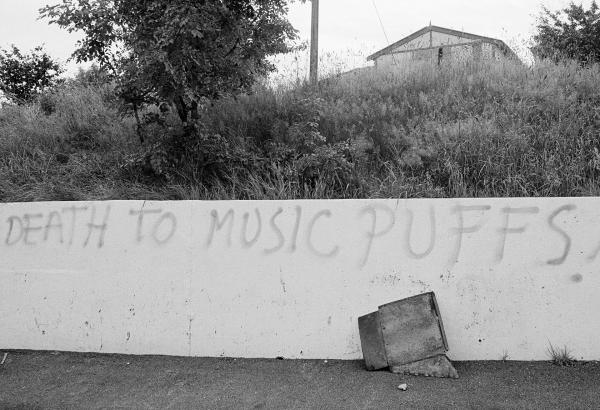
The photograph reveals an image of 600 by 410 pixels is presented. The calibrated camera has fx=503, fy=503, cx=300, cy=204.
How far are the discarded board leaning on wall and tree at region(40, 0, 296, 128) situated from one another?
11.0ft

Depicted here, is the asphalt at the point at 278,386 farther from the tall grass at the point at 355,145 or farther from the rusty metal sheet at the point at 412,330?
the tall grass at the point at 355,145

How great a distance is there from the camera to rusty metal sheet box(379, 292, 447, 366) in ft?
13.9

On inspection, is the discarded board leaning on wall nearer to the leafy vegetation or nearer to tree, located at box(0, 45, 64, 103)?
the leafy vegetation

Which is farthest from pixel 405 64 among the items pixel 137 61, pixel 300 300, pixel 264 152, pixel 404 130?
pixel 300 300

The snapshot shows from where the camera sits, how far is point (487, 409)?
142 inches

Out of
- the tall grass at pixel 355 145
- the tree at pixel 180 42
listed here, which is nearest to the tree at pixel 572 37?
the tall grass at pixel 355 145

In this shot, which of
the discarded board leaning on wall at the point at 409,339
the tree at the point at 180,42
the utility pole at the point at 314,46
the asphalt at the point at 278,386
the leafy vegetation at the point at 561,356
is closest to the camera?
the asphalt at the point at 278,386

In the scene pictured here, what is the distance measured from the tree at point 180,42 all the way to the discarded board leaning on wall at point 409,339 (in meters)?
3.34

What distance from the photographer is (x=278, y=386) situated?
13.8ft

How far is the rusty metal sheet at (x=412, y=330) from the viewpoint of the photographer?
422cm

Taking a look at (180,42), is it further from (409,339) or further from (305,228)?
(409,339)

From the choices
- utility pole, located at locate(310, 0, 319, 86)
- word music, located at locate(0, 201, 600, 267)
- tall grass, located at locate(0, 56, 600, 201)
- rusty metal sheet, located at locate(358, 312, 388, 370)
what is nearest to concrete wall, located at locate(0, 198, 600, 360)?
word music, located at locate(0, 201, 600, 267)

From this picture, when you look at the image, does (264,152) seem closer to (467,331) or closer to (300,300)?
(300,300)

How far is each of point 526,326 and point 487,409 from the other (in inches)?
43.2
